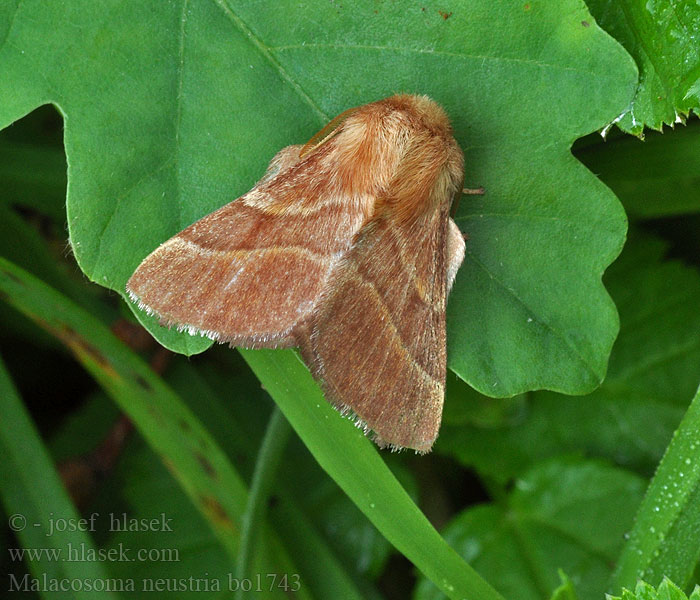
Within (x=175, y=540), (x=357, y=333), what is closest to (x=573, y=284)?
(x=357, y=333)

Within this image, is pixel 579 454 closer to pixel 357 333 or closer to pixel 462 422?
pixel 462 422

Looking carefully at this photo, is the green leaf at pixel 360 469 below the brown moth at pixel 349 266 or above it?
below

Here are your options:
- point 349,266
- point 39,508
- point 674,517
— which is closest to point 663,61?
point 349,266

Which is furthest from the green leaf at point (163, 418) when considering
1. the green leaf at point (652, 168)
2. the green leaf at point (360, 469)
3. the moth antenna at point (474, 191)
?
the green leaf at point (652, 168)

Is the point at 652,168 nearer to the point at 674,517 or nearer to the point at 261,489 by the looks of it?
the point at 674,517

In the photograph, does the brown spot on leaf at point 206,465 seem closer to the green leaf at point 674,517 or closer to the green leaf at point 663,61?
the green leaf at point 674,517

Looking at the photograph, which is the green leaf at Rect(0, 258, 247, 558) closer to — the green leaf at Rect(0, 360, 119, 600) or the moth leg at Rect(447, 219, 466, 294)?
the green leaf at Rect(0, 360, 119, 600)
